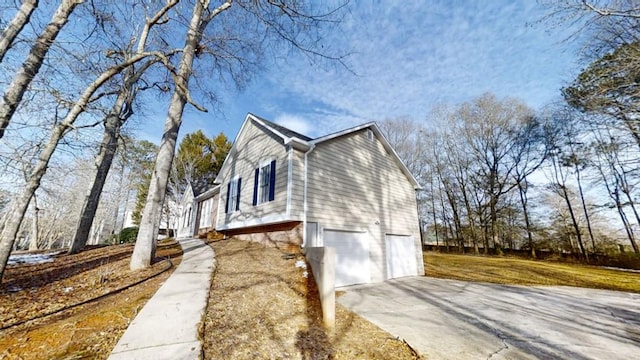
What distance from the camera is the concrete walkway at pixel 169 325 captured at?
2535 mm

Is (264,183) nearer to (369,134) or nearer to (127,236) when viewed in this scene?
(369,134)

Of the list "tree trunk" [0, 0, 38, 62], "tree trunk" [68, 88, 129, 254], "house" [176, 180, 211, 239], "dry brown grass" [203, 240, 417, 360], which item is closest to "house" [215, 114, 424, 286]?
"dry brown grass" [203, 240, 417, 360]

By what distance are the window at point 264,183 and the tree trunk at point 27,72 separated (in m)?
5.86

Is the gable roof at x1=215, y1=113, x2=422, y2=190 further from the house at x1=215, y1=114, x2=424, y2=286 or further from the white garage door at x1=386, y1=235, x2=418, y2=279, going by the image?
the white garage door at x1=386, y1=235, x2=418, y2=279

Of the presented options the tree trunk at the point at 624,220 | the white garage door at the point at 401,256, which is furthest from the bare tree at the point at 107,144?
the tree trunk at the point at 624,220

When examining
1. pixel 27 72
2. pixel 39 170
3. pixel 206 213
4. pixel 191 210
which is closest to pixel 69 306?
pixel 39 170

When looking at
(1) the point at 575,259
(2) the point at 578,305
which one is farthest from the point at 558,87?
(1) the point at 575,259

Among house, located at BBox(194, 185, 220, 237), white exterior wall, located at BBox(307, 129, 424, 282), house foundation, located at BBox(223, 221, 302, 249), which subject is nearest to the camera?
house foundation, located at BBox(223, 221, 302, 249)

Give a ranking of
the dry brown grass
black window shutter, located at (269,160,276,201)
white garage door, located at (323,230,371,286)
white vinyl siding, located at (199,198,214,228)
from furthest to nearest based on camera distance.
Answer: white vinyl siding, located at (199,198,214,228) → black window shutter, located at (269,160,276,201) → white garage door, located at (323,230,371,286) → the dry brown grass

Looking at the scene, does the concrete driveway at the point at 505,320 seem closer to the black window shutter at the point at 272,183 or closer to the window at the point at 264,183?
the black window shutter at the point at 272,183

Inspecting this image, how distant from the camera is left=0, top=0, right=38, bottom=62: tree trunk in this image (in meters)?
4.19

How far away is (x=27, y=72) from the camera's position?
4.36 m

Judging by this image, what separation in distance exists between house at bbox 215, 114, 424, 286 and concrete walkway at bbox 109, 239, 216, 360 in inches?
142

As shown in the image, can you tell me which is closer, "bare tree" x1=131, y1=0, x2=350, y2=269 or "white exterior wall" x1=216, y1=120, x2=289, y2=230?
"bare tree" x1=131, y1=0, x2=350, y2=269
